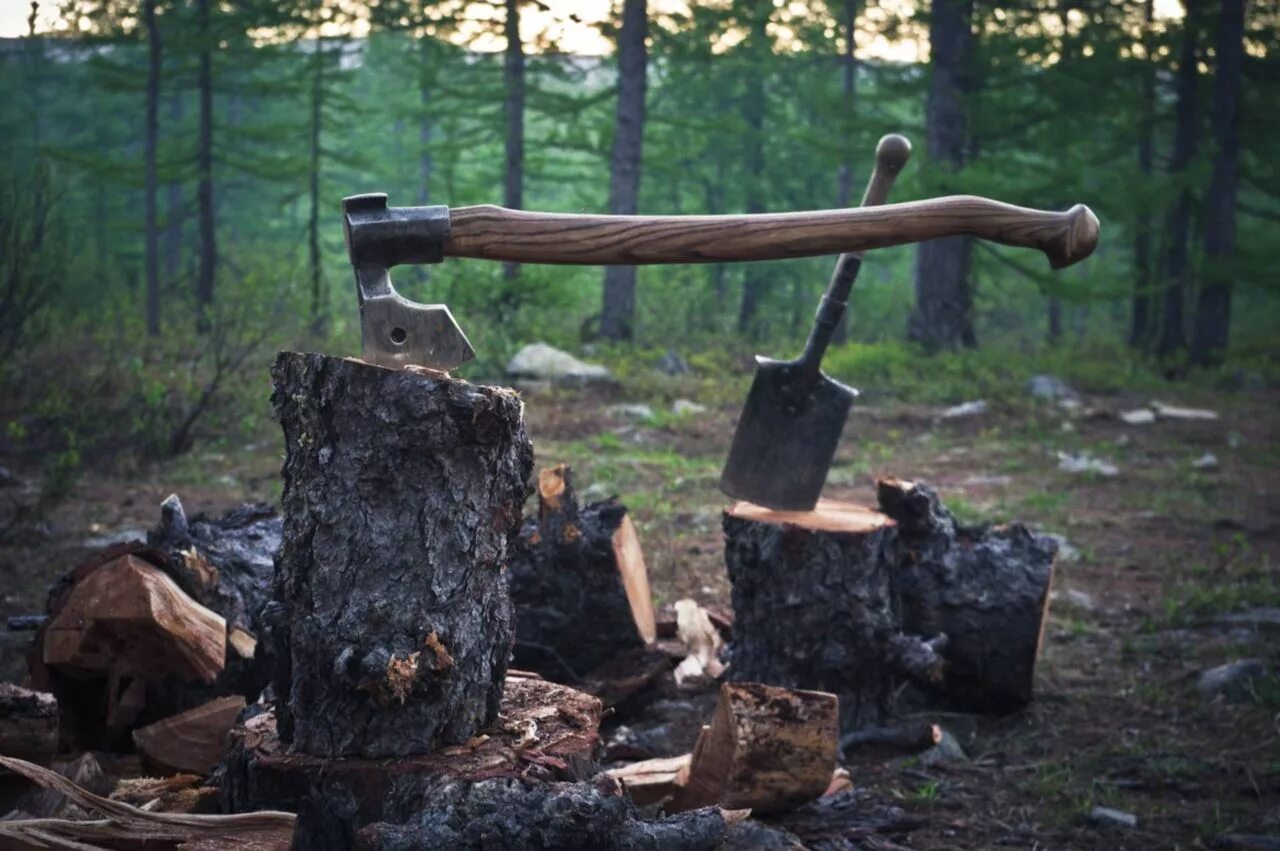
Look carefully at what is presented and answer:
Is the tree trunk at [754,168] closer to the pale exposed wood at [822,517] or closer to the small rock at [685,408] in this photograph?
the small rock at [685,408]

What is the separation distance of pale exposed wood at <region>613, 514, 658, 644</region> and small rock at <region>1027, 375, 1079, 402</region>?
10.4 meters

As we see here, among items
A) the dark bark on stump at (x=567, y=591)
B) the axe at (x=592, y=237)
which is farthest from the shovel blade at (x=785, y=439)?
the axe at (x=592, y=237)

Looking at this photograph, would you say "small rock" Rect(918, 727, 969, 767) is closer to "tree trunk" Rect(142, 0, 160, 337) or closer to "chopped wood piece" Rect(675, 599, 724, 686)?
"chopped wood piece" Rect(675, 599, 724, 686)

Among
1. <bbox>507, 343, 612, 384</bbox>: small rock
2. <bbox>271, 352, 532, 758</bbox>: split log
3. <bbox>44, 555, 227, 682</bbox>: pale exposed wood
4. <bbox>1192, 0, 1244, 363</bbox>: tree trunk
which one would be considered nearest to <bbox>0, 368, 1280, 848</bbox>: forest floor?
<bbox>507, 343, 612, 384</bbox>: small rock

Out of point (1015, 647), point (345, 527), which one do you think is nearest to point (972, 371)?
point (1015, 647)

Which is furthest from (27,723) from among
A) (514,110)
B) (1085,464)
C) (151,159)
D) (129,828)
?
(514,110)

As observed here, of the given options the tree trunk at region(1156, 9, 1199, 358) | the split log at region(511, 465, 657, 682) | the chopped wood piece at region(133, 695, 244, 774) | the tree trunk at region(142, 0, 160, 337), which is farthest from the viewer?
the tree trunk at region(1156, 9, 1199, 358)

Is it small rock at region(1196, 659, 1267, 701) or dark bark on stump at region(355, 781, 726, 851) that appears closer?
dark bark on stump at region(355, 781, 726, 851)

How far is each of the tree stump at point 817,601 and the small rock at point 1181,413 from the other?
9868mm

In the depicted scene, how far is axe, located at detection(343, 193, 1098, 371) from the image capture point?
2.47 metres

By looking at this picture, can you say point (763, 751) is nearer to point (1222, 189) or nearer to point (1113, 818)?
point (1113, 818)

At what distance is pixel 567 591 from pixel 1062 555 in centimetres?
364

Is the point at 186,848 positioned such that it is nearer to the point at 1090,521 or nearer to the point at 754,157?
the point at 1090,521

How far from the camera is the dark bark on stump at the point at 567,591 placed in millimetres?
4180
